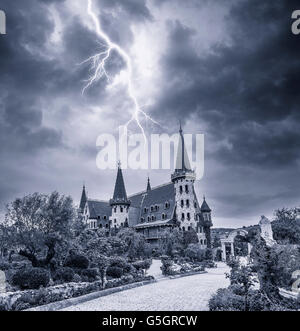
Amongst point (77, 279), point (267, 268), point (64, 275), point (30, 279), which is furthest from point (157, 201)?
point (267, 268)

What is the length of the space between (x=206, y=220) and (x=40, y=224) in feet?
133

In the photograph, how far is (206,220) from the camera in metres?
56.7

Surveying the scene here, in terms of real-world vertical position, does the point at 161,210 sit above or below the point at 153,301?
above

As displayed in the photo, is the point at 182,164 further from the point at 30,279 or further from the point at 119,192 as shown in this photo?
the point at 30,279

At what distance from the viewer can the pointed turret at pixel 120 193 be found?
58969 millimetres

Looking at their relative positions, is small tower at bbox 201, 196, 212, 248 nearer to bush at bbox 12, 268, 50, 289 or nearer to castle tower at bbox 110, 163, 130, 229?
castle tower at bbox 110, 163, 130, 229

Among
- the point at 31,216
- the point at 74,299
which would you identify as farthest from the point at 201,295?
the point at 31,216

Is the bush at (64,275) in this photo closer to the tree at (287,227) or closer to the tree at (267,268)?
the tree at (267,268)

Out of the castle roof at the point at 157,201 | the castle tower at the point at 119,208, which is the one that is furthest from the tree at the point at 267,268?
the castle tower at the point at 119,208

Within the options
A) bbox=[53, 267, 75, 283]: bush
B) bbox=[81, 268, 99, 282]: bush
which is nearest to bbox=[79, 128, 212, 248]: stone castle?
bbox=[81, 268, 99, 282]: bush

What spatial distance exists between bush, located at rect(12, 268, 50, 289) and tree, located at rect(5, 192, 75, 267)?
4.92 metres

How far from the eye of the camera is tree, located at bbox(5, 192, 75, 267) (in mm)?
21812

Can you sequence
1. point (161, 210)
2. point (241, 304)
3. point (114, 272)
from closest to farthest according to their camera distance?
point (241, 304), point (114, 272), point (161, 210)
